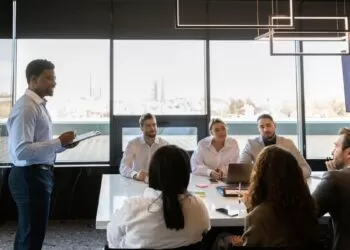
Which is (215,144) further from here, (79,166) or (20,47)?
(20,47)

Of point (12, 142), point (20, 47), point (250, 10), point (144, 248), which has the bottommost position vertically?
point (144, 248)

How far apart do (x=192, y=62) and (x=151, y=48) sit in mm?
572

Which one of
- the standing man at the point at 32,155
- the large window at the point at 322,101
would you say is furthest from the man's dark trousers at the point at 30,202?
the large window at the point at 322,101

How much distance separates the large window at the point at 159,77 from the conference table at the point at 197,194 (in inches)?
62.7

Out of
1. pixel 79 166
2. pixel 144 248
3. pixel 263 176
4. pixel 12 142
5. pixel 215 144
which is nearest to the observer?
pixel 144 248

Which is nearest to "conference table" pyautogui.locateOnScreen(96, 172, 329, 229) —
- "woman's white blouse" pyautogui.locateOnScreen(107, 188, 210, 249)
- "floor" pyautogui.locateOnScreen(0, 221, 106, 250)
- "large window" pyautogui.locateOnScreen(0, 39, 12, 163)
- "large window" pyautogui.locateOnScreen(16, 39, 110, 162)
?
"woman's white blouse" pyautogui.locateOnScreen(107, 188, 210, 249)

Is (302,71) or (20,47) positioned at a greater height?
(20,47)

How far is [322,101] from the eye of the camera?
5.00 meters

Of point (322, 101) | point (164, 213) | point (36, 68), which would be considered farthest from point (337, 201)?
point (322, 101)

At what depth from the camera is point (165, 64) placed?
4.89 meters

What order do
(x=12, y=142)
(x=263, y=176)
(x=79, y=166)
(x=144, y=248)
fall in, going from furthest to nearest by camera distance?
1. (x=79, y=166)
2. (x=12, y=142)
3. (x=263, y=176)
4. (x=144, y=248)

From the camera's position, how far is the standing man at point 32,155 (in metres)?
2.22

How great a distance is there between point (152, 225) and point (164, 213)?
0.07m

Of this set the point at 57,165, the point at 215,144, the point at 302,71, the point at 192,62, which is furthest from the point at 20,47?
the point at 302,71
